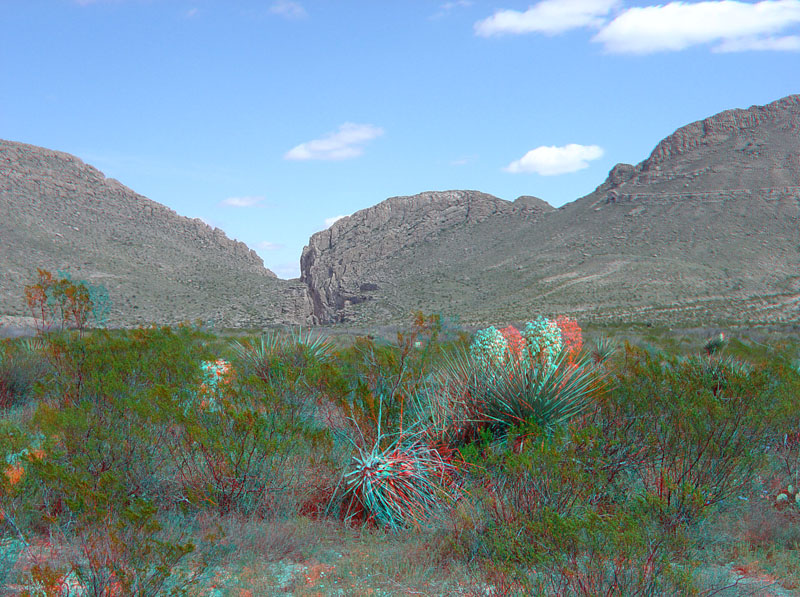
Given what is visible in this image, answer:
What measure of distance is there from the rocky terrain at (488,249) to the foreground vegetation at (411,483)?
102 ft

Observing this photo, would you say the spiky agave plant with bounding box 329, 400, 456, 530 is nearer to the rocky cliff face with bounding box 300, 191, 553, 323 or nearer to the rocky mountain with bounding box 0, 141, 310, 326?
the rocky mountain with bounding box 0, 141, 310, 326

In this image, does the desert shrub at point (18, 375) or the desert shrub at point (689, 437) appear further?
the desert shrub at point (18, 375)

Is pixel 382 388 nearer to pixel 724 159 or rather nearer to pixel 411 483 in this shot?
pixel 411 483

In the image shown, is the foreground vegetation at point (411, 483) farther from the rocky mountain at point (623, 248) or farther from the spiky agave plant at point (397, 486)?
the rocky mountain at point (623, 248)

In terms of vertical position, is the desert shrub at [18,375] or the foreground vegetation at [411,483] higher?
the desert shrub at [18,375]

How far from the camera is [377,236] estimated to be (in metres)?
83.2

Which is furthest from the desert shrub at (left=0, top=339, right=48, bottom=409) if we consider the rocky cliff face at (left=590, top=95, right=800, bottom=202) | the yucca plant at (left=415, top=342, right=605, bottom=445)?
the rocky cliff face at (left=590, top=95, right=800, bottom=202)

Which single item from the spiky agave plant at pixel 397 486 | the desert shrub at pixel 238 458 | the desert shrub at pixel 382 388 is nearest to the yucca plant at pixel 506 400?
the desert shrub at pixel 382 388

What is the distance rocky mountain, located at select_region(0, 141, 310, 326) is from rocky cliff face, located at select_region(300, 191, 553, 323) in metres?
4.14

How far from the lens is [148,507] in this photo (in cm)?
450

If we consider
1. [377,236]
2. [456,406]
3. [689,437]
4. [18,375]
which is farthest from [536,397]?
[377,236]

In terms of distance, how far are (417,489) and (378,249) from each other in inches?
2915

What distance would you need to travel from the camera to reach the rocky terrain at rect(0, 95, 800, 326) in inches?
1849

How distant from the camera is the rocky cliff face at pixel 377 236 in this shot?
241ft
